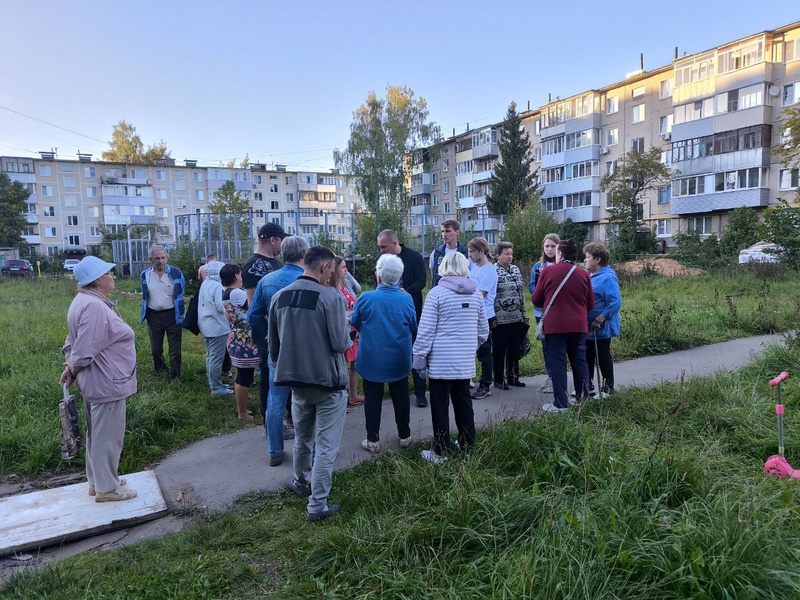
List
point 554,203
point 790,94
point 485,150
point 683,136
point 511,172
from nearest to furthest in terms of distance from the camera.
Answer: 1. point 790,94
2. point 683,136
3. point 511,172
4. point 554,203
5. point 485,150

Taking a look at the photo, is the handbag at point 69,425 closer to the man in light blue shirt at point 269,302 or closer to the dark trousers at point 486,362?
the man in light blue shirt at point 269,302

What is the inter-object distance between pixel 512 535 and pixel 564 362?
2.95 m

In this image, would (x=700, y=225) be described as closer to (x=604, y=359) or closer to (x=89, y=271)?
(x=604, y=359)

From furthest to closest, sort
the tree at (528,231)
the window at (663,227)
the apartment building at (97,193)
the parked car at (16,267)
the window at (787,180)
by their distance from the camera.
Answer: the apartment building at (97,193) → the window at (663,227) → the parked car at (16,267) → the window at (787,180) → the tree at (528,231)

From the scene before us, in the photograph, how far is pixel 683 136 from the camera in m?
40.6

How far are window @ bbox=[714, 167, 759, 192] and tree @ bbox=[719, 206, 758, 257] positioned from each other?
5.63 metres

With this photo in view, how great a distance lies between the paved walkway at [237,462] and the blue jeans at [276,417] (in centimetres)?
17

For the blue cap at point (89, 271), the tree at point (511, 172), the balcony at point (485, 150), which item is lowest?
the blue cap at point (89, 271)

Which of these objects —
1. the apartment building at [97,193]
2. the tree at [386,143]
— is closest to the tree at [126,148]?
the apartment building at [97,193]

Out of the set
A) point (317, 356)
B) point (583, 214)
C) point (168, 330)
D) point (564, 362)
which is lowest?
point (564, 362)

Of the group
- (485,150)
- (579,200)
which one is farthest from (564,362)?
(485,150)

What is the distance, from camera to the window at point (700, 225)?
40500 millimetres

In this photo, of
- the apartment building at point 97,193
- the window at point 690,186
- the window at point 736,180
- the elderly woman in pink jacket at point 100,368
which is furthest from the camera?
the apartment building at point 97,193

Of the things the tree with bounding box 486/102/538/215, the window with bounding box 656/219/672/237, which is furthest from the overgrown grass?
the tree with bounding box 486/102/538/215
